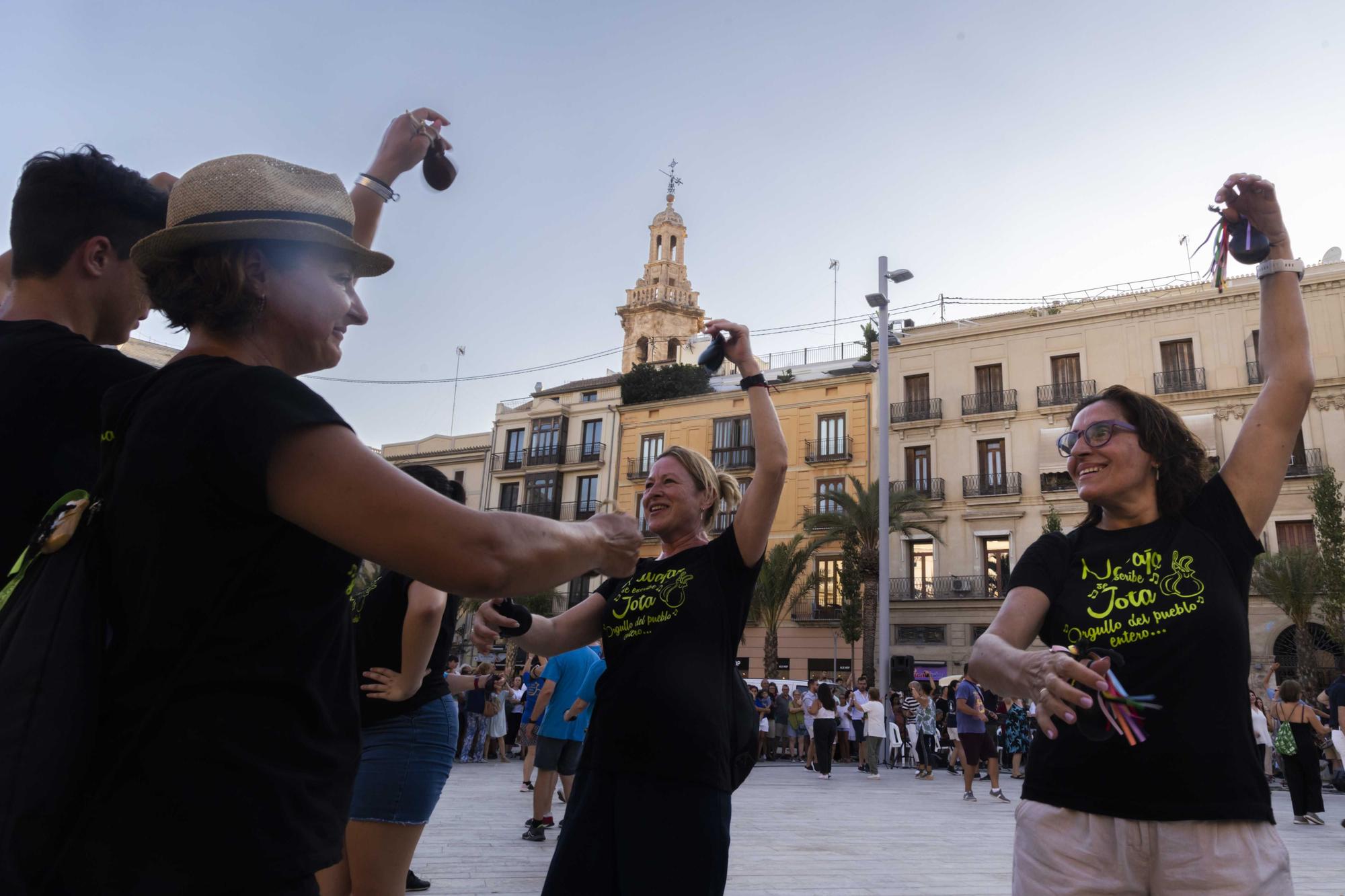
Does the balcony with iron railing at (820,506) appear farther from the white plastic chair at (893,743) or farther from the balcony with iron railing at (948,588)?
the white plastic chair at (893,743)

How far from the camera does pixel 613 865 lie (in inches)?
114

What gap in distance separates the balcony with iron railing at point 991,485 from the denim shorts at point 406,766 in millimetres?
34193

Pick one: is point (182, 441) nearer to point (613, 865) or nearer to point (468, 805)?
point (613, 865)

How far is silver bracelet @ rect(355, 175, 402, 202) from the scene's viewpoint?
2865mm

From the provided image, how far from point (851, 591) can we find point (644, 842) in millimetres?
32497

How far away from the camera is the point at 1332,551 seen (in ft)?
91.2

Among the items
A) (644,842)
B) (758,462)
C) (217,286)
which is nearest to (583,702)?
(758,462)

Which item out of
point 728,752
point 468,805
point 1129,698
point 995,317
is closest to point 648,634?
point 728,752

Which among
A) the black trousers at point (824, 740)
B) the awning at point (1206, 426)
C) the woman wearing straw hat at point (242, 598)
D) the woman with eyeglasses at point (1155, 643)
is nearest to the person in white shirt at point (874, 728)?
the black trousers at point (824, 740)

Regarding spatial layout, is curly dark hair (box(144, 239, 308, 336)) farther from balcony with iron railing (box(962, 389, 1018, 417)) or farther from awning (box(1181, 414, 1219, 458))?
balcony with iron railing (box(962, 389, 1018, 417))

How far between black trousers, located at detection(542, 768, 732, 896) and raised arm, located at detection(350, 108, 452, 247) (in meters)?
1.86

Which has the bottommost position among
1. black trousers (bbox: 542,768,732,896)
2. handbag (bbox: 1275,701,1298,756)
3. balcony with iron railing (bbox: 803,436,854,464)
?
black trousers (bbox: 542,768,732,896)

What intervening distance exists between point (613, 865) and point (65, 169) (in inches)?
95.3

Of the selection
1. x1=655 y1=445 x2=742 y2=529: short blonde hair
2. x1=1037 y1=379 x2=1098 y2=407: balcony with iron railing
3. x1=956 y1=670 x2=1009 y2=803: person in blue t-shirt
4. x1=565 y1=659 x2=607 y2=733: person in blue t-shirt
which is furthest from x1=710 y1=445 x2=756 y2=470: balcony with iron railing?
x1=655 y1=445 x2=742 y2=529: short blonde hair
